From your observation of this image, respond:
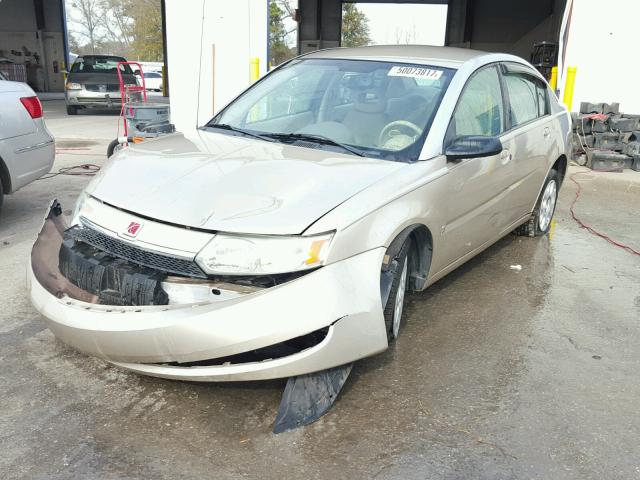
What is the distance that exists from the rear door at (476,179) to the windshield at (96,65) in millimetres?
15698

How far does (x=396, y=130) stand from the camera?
12.3 ft

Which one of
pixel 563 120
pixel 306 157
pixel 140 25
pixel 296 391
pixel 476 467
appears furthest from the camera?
pixel 140 25

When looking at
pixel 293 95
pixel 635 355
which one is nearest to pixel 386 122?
pixel 293 95

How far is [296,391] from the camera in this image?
2799 millimetres

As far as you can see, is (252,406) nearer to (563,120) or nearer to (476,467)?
(476,467)

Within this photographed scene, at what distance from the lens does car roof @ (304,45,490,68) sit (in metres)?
4.23

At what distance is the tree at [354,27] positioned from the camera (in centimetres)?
3491

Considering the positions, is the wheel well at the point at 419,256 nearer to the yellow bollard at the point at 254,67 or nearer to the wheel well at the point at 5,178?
the wheel well at the point at 5,178

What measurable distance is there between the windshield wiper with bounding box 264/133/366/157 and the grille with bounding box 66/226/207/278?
4.18 feet

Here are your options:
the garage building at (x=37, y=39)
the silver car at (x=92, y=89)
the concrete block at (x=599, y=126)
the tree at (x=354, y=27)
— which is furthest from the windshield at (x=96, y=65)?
the tree at (x=354, y=27)

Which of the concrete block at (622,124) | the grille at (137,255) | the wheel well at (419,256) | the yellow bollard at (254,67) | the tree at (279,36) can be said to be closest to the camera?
the grille at (137,255)

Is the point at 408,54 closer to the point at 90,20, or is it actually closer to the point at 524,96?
the point at 524,96

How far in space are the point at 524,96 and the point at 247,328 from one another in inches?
Answer: 141

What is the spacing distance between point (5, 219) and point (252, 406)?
14.2 feet
